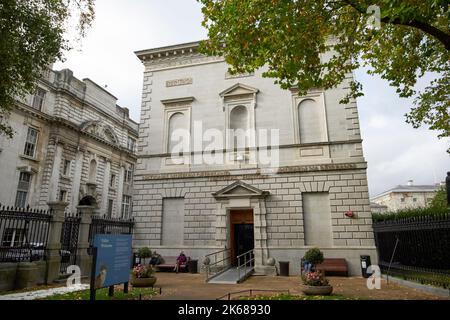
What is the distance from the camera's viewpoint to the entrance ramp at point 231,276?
13575 millimetres

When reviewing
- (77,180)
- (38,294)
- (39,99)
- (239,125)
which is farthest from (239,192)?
(39,99)

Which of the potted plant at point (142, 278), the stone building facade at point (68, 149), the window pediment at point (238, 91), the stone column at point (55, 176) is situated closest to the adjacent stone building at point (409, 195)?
the stone building facade at point (68, 149)

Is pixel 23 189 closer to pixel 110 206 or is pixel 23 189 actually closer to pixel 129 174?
pixel 110 206

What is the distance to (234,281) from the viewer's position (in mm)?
13391

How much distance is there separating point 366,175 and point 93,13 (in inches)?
634

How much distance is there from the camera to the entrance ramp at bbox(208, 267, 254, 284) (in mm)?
13575

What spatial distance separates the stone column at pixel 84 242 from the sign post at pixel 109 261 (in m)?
5.20

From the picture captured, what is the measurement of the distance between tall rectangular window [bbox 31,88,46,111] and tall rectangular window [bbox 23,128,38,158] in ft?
7.92

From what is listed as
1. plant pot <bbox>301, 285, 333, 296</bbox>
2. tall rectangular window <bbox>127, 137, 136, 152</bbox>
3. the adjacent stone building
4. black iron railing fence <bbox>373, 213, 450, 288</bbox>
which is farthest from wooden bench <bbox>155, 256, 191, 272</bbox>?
the adjacent stone building

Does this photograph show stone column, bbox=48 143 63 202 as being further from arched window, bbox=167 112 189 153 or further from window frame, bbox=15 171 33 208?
arched window, bbox=167 112 189 153

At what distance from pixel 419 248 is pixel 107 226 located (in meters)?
15.8

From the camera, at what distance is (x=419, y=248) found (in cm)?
1217

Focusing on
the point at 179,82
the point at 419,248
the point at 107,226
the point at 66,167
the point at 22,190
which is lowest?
the point at 419,248
